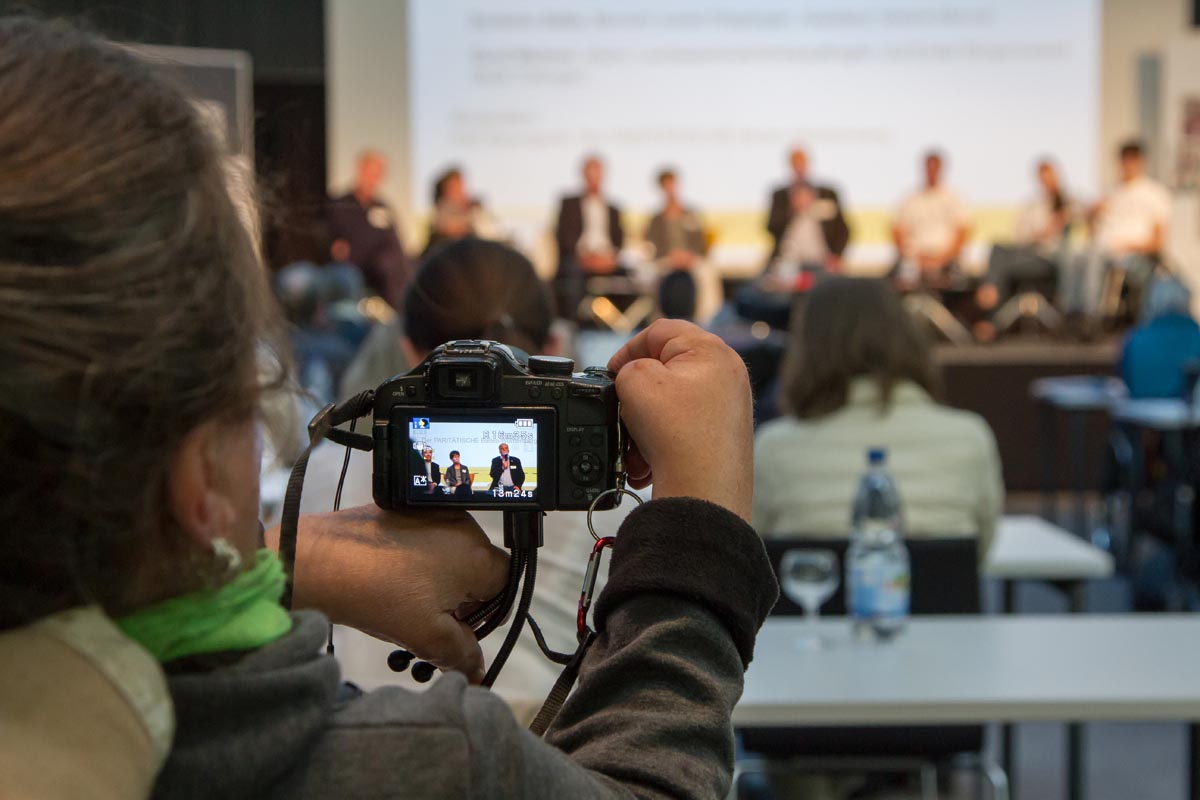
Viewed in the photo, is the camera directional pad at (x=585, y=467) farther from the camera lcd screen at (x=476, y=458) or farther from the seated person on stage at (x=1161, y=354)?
the seated person on stage at (x=1161, y=354)

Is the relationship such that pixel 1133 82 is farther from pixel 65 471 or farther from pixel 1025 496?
pixel 65 471

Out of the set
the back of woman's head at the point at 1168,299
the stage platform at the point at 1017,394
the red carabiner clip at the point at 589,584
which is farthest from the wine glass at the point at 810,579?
the stage platform at the point at 1017,394

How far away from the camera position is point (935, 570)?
7.05 feet

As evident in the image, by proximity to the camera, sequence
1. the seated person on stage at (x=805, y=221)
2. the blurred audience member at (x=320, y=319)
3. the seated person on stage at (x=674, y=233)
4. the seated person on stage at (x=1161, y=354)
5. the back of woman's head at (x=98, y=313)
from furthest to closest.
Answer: the seated person on stage at (x=674, y=233), the seated person on stage at (x=805, y=221), the seated person on stage at (x=1161, y=354), the blurred audience member at (x=320, y=319), the back of woman's head at (x=98, y=313)

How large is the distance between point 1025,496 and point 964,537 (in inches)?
188

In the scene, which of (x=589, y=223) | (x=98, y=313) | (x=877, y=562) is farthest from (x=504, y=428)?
(x=589, y=223)

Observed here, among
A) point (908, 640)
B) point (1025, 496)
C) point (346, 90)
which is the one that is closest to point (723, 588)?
point (908, 640)

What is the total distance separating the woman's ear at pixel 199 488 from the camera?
0.50 meters

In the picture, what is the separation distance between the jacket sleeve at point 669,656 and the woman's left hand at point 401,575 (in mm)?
68

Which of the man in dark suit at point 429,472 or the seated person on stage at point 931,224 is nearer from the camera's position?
the man in dark suit at point 429,472

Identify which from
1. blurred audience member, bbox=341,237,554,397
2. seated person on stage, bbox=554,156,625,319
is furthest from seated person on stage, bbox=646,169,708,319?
blurred audience member, bbox=341,237,554,397

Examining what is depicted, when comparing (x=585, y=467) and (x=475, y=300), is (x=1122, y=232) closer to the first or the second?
(x=475, y=300)

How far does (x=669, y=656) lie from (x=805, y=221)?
8.71m

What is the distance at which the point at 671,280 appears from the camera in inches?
194
